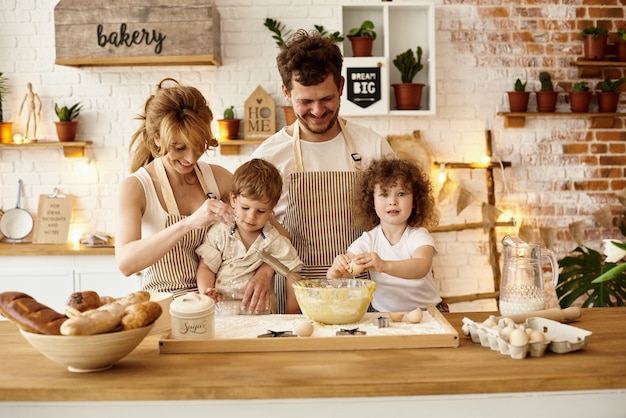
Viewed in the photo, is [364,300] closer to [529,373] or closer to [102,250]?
[529,373]

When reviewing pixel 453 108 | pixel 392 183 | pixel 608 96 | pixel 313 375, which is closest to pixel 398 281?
pixel 392 183

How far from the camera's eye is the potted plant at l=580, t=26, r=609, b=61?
4.73m

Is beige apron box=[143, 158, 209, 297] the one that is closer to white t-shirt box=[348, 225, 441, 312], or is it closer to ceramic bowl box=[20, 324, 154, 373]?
white t-shirt box=[348, 225, 441, 312]

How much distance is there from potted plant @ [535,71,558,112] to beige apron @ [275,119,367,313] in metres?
2.56

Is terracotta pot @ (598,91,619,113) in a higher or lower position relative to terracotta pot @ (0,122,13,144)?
higher

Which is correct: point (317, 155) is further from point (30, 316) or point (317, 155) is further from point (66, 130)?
point (66, 130)

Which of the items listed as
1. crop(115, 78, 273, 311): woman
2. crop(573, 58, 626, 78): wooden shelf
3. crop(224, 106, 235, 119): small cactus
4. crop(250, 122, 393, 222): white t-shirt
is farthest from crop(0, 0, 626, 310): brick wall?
crop(115, 78, 273, 311): woman

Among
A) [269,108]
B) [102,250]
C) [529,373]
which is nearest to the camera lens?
[529,373]

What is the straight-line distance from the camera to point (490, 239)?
4914 millimetres

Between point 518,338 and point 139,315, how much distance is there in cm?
91

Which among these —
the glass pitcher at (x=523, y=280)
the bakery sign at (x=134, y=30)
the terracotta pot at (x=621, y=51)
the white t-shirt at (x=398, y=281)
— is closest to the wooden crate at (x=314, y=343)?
the glass pitcher at (x=523, y=280)

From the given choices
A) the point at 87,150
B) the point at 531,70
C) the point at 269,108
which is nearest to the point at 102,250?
the point at 87,150

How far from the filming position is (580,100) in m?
4.77

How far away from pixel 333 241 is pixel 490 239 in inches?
98.3
